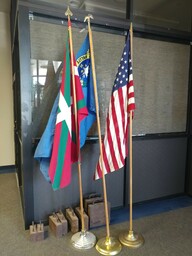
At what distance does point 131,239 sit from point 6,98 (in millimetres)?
3161

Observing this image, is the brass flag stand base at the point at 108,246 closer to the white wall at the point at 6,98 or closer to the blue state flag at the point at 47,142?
the blue state flag at the point at 47,142

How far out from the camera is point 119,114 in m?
2.00

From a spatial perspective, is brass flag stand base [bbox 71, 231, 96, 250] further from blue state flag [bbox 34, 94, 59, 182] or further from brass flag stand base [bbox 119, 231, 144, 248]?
blue state flag [bbox 34, 94, 59, 182]

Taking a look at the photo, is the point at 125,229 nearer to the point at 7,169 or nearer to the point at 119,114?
the point at 119,114

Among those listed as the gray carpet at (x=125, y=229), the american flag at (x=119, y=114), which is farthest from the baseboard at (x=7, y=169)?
the american flag at (x=119, y=114)

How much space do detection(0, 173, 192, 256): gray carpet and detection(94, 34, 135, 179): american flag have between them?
0.76 m

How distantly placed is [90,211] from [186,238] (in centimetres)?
98

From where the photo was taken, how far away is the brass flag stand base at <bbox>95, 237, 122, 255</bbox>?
6.23ft

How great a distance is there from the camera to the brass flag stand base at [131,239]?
78.6 inches

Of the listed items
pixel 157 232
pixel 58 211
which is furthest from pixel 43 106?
pixel 157 232

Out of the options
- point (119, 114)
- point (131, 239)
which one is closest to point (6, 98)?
point (119, 114)

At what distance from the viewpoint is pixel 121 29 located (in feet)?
7.97

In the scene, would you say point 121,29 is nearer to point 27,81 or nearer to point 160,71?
point 160,71

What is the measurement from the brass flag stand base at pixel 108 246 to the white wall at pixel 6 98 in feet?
8.86
